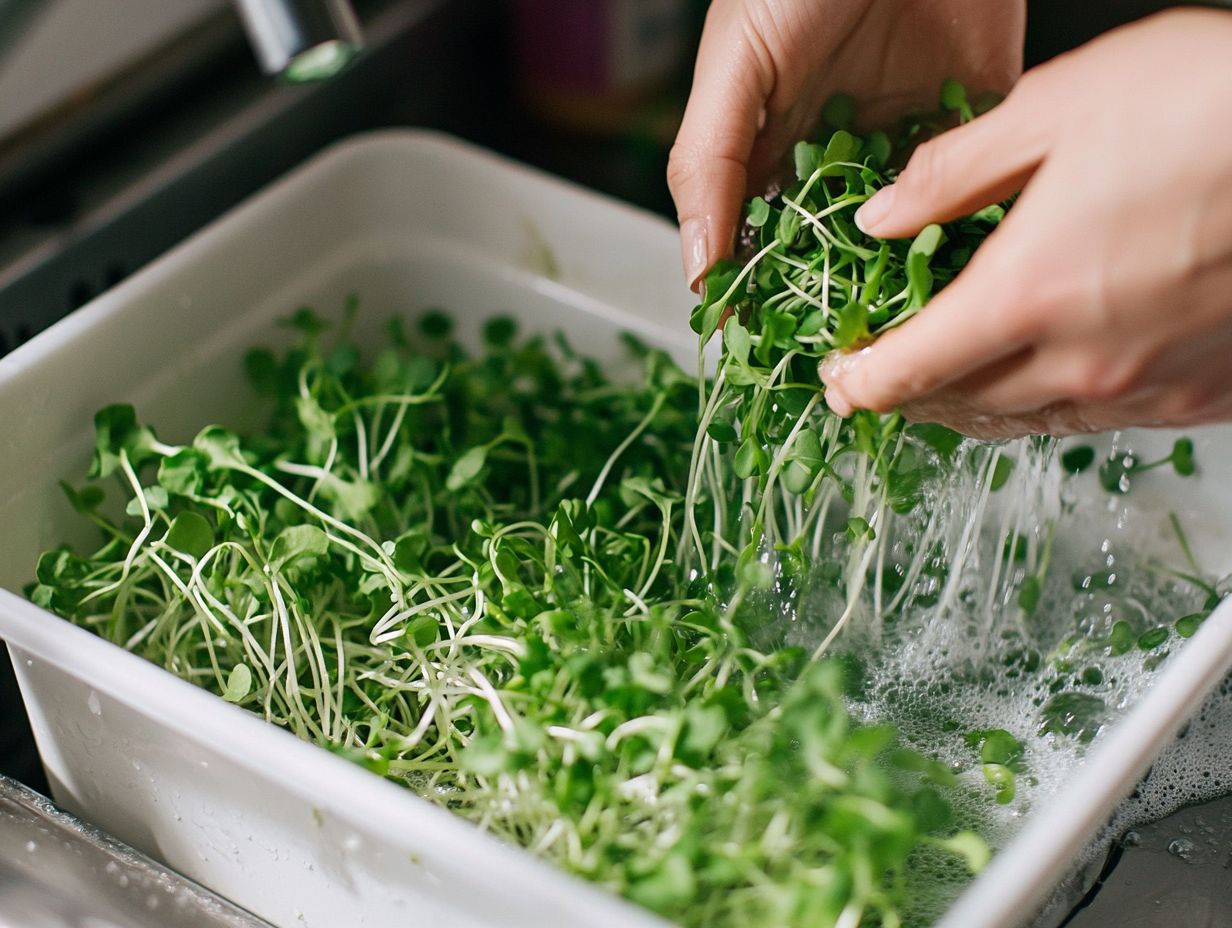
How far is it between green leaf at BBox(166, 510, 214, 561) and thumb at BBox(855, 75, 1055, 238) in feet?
1.51

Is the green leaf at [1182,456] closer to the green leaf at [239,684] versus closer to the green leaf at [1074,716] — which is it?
the green leaf at [1074,716]

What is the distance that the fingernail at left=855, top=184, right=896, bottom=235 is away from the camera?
2.30 feet

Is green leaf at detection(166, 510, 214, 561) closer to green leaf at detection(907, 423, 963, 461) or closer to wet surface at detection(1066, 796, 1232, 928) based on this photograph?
green leaf at detection(907, 423, 963, 461)

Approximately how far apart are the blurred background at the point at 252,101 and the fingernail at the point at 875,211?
39 centimetres

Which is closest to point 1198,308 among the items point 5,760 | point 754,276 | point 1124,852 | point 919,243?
point 919,243

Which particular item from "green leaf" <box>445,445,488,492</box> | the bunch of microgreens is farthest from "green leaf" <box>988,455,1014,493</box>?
"green leaf" <box>445,445,488,492</box>

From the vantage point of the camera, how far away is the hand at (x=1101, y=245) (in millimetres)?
556

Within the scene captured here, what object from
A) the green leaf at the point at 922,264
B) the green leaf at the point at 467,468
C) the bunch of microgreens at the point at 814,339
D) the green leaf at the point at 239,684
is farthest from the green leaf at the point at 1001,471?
Result: the green leaf at the point at 239,684

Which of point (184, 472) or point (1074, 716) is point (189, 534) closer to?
point (184, 472)

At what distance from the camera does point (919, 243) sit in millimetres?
688

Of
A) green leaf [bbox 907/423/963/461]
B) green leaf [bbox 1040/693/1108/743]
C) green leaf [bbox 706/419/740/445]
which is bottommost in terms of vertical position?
green leaf [bbox 1040/693/1108/743]

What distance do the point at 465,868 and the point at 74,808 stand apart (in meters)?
0.37

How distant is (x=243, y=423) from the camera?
1.04 m

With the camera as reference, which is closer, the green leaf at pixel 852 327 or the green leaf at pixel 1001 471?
the green leaf at pixel 852 327
